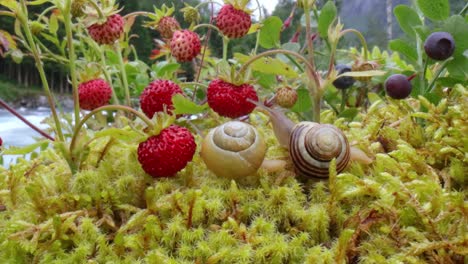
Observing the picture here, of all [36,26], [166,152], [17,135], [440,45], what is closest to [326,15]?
[440,45]

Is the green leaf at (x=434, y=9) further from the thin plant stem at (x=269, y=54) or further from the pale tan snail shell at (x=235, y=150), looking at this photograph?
the pale tan snail shell at (x=235, y=150)

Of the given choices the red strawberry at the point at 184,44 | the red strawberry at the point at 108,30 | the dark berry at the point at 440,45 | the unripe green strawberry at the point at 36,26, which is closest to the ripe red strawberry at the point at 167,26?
the red strawberry at the point at 184,44

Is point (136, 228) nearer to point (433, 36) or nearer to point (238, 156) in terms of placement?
point (238, 156)

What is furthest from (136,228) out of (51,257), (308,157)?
(308,157)

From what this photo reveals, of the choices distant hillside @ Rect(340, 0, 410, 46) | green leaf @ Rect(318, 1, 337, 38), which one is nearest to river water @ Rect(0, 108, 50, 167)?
green leaf @ Rect(318, 1, 337, 38)

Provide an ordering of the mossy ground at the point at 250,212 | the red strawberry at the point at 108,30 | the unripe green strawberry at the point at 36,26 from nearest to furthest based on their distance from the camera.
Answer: the mossy ground at the point at 250,212
the red strawberry at the point at 108,30
the unripe green strawberry at the point at 36,26

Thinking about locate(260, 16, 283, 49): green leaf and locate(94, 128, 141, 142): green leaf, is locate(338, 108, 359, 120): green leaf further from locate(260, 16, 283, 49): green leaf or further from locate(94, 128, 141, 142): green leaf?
locate(94, 128, 141, 142): green leaf
